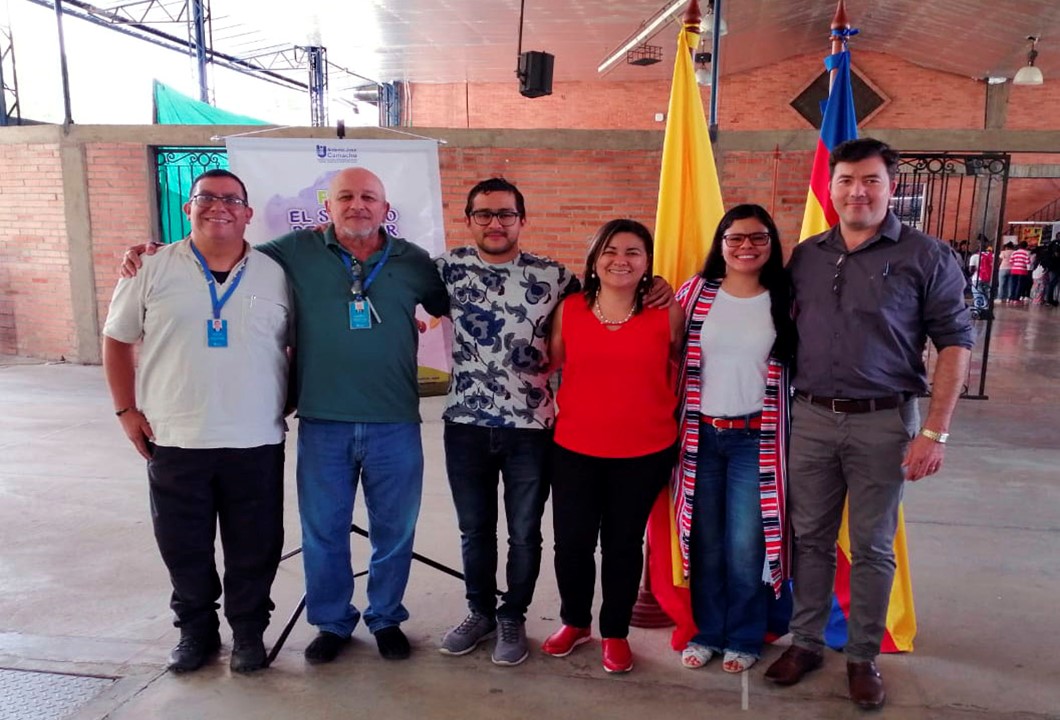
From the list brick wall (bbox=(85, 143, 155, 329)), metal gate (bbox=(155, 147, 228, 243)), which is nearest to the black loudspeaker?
metal gate (bbox=(155, 147, 228, 243))

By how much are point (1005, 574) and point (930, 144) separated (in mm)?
4956

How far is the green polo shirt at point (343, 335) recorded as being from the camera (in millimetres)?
2436

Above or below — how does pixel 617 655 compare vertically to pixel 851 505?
below

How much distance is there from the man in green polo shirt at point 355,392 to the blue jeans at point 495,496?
6.9 inches

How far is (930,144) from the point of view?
7.08m

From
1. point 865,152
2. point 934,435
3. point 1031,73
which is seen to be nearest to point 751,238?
point 865,152

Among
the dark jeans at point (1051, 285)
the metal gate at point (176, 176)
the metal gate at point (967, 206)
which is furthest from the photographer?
the dark jeans at point (1051, 285)

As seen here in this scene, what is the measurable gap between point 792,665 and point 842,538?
1.54ft

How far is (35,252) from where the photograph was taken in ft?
26.4

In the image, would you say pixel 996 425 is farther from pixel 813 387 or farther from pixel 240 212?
pixel 240 212

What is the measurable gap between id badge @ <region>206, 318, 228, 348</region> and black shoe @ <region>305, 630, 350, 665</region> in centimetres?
104

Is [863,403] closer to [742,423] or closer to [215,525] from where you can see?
[742,423]

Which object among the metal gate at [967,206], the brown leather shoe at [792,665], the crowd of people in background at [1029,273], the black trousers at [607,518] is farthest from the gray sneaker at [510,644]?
the crowd of people in background at [1029,273]

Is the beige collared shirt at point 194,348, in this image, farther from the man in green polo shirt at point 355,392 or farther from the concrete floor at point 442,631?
the concrete floor at point 442,631
